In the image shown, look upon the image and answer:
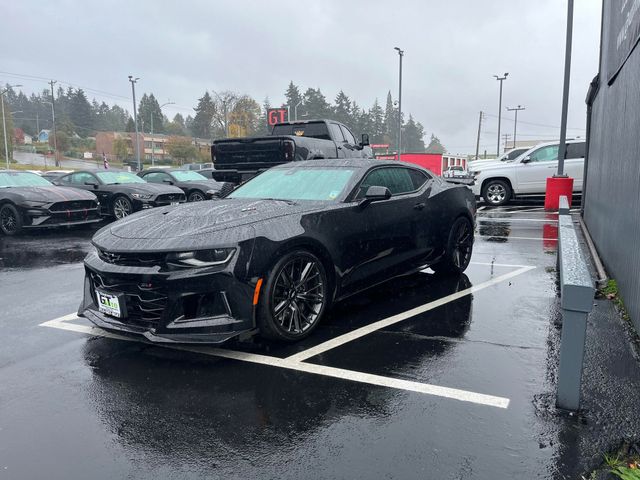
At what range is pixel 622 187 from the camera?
5.50m

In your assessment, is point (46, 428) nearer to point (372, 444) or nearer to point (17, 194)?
point (372, 444)

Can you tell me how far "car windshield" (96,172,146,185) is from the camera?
45.6ft

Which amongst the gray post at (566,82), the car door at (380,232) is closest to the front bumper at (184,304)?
the car door at (380,232)

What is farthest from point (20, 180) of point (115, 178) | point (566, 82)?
point (566, 82)

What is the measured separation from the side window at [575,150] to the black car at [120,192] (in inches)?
470

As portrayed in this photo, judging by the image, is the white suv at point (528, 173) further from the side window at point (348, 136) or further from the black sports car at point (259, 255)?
the black sports car at point (259, 255)

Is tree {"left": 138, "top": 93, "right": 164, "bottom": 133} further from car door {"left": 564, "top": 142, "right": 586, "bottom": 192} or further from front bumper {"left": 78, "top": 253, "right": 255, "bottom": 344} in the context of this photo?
front bumper {"left": 78, "top": 253, "right": 255, "bottom": 344}

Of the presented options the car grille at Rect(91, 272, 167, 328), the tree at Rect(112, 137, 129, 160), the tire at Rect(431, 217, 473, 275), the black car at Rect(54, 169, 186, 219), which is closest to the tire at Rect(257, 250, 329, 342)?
the car grille at Rect(91, 272, 167, 328)

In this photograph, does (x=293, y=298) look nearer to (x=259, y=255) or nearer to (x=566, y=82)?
(x=259, y=255)

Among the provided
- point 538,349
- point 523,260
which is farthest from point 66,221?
point 538,349

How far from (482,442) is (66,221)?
10695mm

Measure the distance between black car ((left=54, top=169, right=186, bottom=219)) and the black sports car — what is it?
27.5 feet

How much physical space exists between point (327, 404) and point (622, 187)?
14.1 feet

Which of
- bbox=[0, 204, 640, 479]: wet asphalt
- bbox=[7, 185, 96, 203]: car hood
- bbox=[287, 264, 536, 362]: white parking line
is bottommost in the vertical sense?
bbox=[0, 204, 640, 479]: wet asphalt
